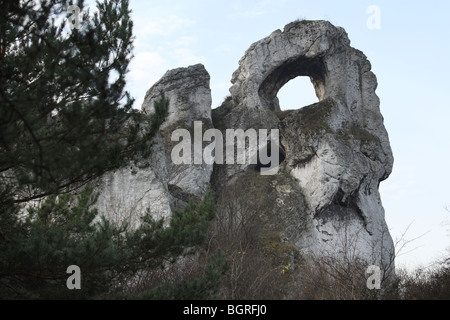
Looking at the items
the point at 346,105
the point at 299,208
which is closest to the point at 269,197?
the point at 299,208

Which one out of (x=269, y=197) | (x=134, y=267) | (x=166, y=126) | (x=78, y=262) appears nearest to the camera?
(x=78, y=262)

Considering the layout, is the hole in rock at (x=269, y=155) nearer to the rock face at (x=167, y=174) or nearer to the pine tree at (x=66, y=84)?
the rock face at (x=167, y=174)

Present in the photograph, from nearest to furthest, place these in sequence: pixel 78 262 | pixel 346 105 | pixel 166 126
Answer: pixel 78 262 → pixel 166 126 → pixel 346 105

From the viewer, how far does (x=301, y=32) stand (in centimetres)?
2175

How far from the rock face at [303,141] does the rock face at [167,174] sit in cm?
4

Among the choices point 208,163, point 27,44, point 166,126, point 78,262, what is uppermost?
point 166,126

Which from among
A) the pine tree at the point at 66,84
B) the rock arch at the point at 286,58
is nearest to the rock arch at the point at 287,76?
the rock arch at the point at 286,58

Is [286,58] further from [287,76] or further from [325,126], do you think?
[325,126]

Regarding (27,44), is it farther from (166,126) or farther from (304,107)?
(304,107)

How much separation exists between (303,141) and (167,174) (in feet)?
20.1

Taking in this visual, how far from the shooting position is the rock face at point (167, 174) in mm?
14477

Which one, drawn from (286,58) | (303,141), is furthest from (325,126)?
(286,58)

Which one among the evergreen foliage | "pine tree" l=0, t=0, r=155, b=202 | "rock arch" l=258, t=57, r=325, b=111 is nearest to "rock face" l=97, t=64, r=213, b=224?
"rock arch" l=258, t=57, r=325, b=111
